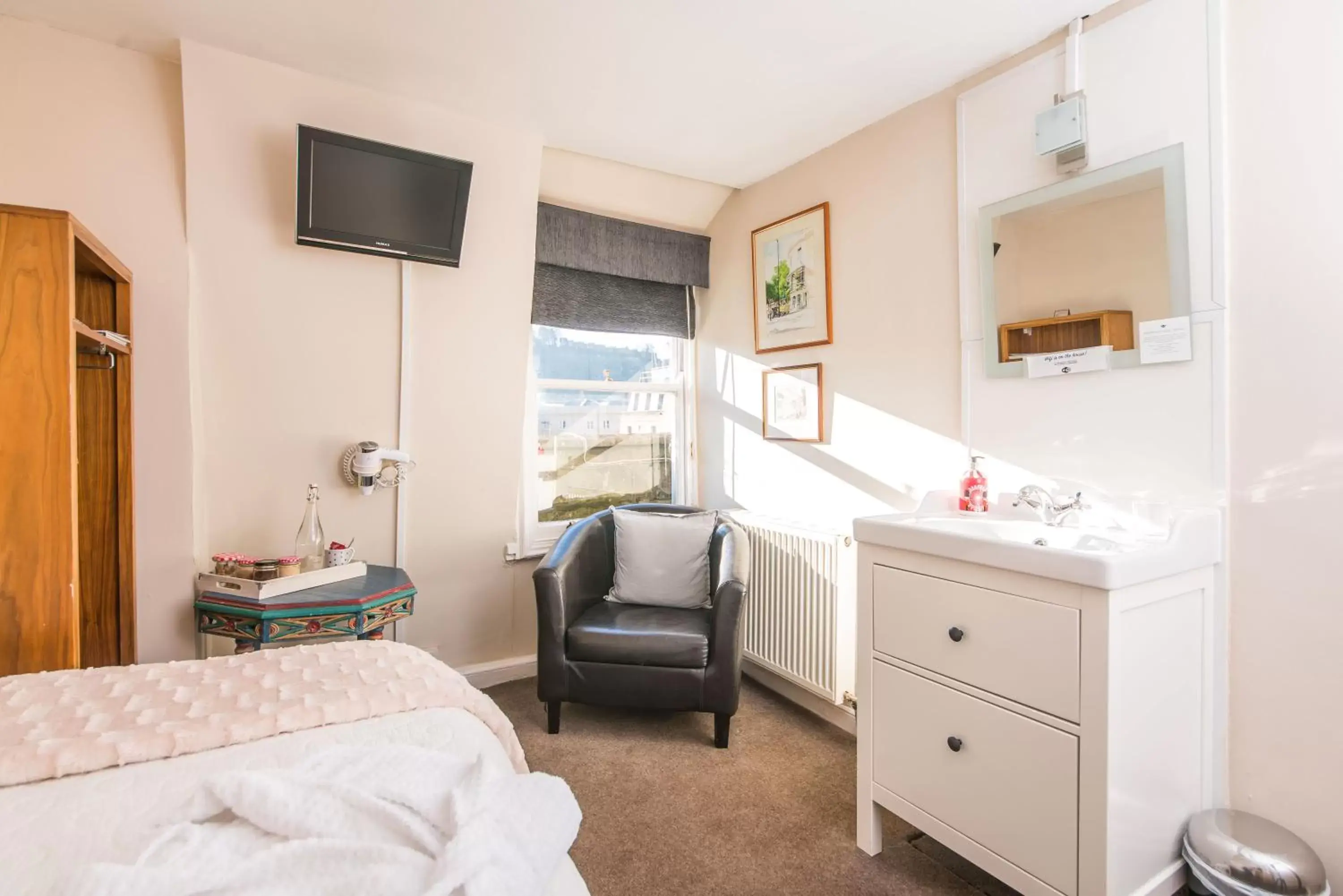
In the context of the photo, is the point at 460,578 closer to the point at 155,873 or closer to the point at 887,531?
the point at 887,531

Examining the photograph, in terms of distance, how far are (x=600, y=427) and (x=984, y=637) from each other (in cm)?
232

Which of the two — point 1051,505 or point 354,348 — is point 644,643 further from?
point 354,348

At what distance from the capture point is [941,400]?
2.45m

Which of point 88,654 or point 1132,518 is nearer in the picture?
point 1132,518

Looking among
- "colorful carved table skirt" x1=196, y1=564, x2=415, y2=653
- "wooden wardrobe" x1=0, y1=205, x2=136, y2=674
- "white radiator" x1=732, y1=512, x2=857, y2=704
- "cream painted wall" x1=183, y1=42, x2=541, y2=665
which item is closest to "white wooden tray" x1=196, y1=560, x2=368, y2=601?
"colorful carved table skirt" x1=196, y1=564, x2=415, y2=653

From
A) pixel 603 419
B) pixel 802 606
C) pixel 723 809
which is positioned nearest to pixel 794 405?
pixel 802 606

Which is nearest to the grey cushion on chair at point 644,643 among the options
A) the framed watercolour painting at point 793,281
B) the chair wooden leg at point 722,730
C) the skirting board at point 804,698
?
the chair wooden leg at point 722,730

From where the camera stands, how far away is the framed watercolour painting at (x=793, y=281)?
9.65ft

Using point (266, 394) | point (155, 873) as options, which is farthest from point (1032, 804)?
point (266, 394)

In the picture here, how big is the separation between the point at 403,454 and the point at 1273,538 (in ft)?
9.18

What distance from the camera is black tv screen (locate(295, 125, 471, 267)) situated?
2387 mm

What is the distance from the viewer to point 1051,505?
199 cm

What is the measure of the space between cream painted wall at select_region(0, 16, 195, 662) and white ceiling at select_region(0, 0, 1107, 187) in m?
0.13

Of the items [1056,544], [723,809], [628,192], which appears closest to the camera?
[1056,544]
